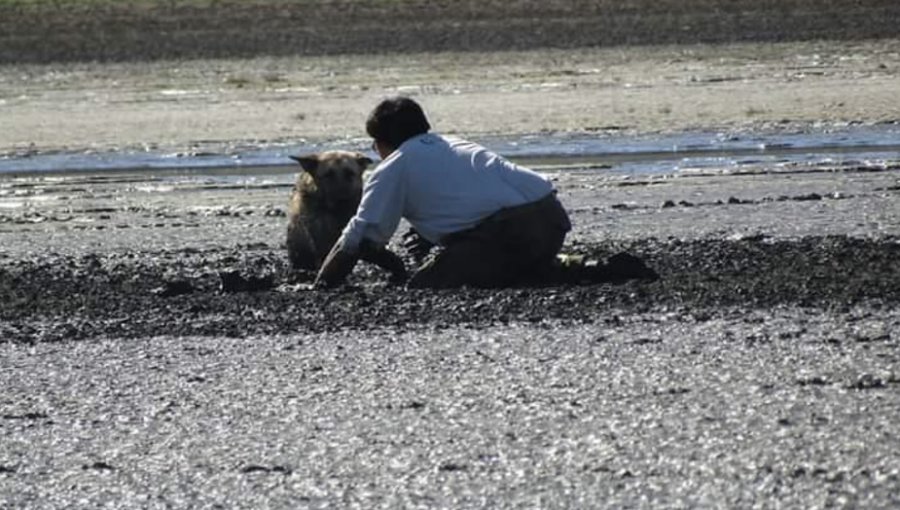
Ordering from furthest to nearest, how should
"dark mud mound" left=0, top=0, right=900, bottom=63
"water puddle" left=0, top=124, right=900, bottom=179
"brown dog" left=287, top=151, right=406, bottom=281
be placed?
"dark mud mound" left=0, top=0, right=900, bottom=63
"water puddle" left=0, top=124, right=900, bottom=179
"brown dog" left=287, top=151, right=406, bottom=281

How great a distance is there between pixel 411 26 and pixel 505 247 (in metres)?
23.9

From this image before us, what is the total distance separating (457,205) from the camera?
11258 millimetres

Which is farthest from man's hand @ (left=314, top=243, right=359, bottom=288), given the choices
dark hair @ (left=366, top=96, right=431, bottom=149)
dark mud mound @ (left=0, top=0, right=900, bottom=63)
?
dark mud mound @ (left=0, top=0, right=900, bottom=63)

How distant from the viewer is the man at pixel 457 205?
11.2m

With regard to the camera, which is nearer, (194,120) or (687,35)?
(194,120)

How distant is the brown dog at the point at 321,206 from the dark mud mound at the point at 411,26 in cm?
1972

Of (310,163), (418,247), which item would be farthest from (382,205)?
(310,163)

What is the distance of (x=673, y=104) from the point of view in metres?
25.5

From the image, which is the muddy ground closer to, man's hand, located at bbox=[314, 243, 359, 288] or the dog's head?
man's hand, located at bbox=[314, 243, 359, 288]

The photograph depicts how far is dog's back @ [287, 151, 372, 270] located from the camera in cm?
1285

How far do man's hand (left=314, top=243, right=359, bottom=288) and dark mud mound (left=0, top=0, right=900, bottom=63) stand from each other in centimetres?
2108

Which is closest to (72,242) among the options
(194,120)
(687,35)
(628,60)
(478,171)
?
(478,171)

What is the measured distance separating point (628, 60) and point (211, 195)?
41.0 feet

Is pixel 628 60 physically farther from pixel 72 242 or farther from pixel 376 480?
pixel 376 480
